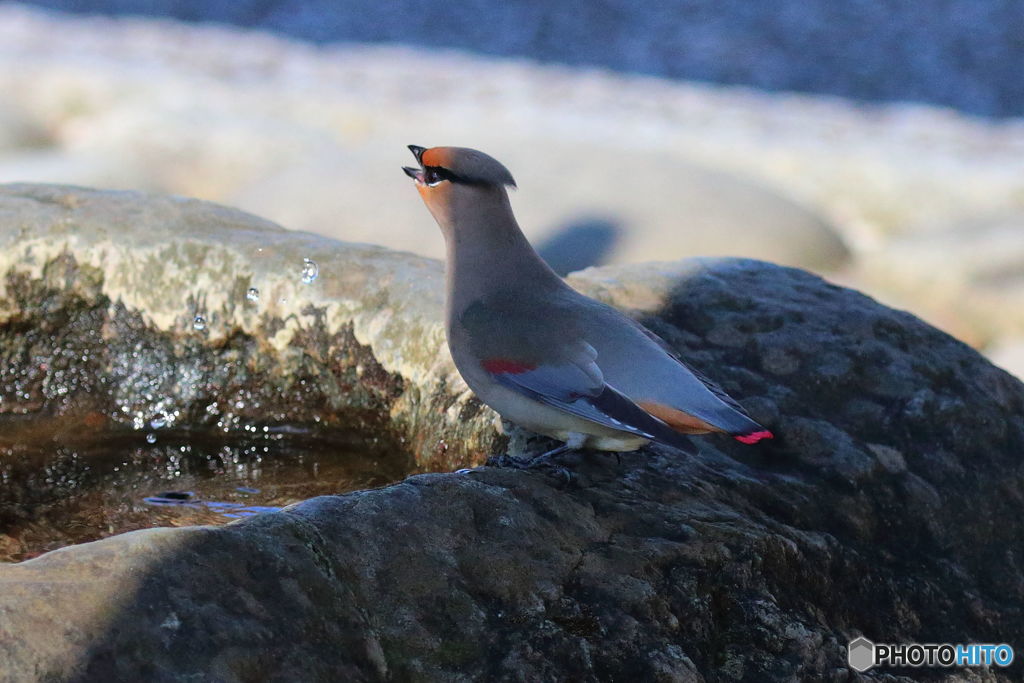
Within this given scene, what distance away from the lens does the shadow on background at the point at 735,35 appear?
13.1m

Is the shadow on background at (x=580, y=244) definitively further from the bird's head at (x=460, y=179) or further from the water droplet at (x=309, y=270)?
the bird's head at (x=460, y=179)

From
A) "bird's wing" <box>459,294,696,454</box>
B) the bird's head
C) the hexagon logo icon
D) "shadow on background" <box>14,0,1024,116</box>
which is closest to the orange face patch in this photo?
the bird's head

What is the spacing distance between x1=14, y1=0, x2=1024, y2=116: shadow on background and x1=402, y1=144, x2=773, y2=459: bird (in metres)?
10.5

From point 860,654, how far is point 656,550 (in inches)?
18.4

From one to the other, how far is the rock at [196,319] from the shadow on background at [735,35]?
10109 mm

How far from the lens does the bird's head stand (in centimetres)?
276

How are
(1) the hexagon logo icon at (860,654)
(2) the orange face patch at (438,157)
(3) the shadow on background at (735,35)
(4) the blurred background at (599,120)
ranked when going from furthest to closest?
(3) the shadow on background at (735,35) → (4) the blurred background at (599,120) → (2) the orange face patch at (438,157) → (1) the hexagon logo icon at (860,654)

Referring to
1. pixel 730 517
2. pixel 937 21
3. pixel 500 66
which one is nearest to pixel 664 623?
pixel 730 517

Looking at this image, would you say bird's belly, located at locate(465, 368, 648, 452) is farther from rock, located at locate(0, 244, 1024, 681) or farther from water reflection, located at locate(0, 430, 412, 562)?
water reflection, located at locate(0, 430, 412, 562)

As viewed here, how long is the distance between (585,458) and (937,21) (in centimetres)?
1318

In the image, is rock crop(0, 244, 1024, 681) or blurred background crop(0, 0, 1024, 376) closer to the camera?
rock crop(0, 244, 1024, 681)

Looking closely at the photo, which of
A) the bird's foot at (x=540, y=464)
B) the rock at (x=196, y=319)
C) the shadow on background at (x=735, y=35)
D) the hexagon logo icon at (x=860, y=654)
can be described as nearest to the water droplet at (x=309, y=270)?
the rock at (x=196, y=319)

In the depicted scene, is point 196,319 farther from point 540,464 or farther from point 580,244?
point 580,244

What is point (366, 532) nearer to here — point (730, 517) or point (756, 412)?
point (730, 517)
